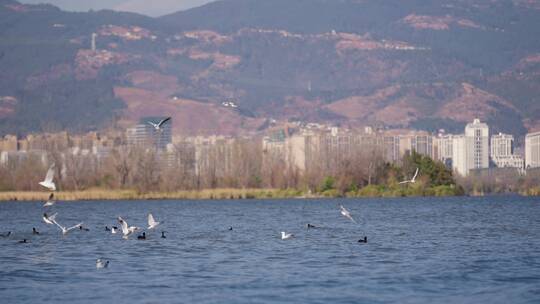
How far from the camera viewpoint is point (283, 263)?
34719 mm

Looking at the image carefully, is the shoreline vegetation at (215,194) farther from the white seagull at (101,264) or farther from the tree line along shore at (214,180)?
the white seagull at (101,264)

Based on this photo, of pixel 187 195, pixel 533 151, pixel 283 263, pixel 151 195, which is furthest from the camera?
pixel 533 151

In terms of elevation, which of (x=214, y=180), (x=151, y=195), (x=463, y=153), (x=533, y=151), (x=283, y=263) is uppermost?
(x=533, y=151)

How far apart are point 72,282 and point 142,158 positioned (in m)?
68.8

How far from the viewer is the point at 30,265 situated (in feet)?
115

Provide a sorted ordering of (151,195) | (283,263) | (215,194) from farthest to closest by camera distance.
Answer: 1. (215,194)
2. (151,195)
3. (283,263)

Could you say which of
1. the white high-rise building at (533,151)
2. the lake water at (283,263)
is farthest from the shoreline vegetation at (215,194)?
the white high-rise building at (533,151)

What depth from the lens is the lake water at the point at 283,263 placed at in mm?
28141

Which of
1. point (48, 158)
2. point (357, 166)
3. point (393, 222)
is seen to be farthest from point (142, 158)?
point (393, 222)

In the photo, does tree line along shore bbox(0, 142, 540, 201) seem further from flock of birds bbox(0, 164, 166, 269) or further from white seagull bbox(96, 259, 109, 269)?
white seagull bbox(96, 259, 109, 269)

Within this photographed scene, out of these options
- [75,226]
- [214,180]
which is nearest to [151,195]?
[214,180]

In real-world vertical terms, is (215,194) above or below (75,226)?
above

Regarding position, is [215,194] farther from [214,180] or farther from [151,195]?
[151,195]

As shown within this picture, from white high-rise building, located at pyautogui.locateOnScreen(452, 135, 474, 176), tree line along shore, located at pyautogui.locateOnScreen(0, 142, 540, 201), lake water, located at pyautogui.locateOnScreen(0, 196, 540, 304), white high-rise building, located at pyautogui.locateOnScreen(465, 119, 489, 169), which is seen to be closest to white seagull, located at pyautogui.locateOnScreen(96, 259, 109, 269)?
lake water, located at pyautogui.locateOnScreen(0, 196, 540, 304)
